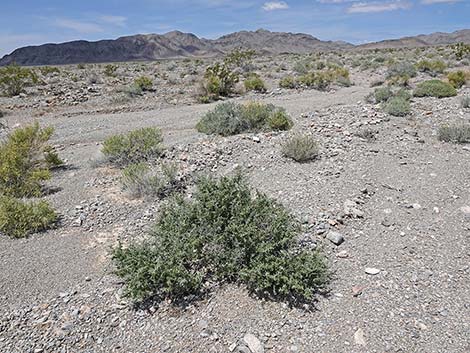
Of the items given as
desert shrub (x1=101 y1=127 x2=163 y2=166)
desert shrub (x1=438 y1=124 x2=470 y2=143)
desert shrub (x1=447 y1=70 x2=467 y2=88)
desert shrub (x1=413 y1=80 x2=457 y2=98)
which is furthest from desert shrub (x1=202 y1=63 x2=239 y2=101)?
desert shrub (x1=438 y1=124 x2=470 y2=143)

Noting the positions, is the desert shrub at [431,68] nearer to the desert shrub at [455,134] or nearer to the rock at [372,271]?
the desert shrub at [455,134]

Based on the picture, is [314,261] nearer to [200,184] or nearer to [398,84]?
[200,184]

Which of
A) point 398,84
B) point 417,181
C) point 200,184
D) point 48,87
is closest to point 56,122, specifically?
point 48,87

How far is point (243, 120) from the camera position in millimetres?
11914

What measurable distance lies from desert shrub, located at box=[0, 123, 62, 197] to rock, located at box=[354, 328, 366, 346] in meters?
6.43

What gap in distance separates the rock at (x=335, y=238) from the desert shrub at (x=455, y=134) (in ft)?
19.4

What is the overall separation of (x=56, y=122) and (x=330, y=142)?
37.0ft

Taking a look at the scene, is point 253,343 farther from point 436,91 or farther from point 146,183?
point 436,91

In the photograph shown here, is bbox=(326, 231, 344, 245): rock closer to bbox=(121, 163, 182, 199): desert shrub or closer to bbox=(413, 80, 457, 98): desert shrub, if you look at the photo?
bbox=(121, 163, 182, 199): desert shrub

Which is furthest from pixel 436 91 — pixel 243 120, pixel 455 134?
pixel 243 120

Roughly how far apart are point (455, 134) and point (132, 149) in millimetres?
7831

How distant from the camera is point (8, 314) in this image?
4758 mm

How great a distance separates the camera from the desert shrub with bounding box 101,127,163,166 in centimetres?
980

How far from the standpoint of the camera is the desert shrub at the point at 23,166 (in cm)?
807
